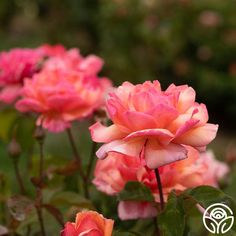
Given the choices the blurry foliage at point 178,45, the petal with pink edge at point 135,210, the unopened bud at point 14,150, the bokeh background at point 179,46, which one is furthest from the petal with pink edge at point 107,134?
the blurry foliage at point 178,45

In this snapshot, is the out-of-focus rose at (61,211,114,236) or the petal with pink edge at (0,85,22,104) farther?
the petal with pink edge at (0,85,22,104)

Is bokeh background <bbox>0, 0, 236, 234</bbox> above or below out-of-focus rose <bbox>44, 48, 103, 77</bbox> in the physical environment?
below

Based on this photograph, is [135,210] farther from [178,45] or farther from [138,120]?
[178,45]

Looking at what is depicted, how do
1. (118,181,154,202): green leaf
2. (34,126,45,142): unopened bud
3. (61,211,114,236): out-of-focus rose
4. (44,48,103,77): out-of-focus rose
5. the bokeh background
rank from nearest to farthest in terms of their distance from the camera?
(61,211,114,236): out-of-focus rose → (118,181,154,202): green leaf → (34,126,45,142): unopened bud → (44,48,103,77): out-of-focus rose → the bokeh background

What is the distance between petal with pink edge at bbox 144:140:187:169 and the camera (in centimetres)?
62

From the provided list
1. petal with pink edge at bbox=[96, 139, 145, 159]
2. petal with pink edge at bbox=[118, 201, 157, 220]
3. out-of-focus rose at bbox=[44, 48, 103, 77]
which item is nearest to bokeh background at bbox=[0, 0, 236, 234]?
out-of-focus rose at bbox=[44, 48, 103, 77]

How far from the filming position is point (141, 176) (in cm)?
73

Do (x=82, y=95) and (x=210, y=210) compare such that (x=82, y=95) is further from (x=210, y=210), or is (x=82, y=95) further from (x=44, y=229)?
(x=210, y=210)

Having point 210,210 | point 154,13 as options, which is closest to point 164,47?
point 154,13

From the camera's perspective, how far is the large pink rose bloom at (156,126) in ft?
2.04

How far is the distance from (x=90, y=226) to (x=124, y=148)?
0.08 metres

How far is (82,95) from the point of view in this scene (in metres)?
0.89

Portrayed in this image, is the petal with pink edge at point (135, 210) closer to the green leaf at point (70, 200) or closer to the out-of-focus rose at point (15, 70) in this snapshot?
the green leaf at point (70, 200)

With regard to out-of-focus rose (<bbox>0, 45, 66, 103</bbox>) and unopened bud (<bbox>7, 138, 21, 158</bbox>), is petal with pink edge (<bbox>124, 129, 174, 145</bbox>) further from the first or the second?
out-of-focus rose (<bbox>0, 45, 66, 103</bbox>)
